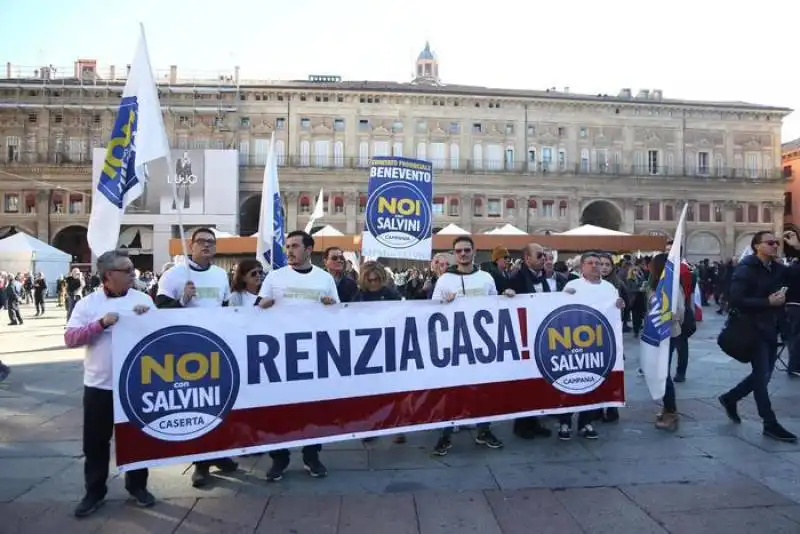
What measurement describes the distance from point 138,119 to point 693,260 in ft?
178

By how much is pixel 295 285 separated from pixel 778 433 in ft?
14.4

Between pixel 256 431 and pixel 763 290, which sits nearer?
pixel 256 431

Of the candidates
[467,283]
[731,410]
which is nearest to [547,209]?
[731,410]

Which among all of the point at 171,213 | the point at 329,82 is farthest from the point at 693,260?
the point at 171,213

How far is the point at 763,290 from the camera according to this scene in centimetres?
516

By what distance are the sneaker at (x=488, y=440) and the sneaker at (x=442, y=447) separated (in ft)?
1.11

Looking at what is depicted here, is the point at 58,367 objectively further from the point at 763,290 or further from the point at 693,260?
the point at 693,260

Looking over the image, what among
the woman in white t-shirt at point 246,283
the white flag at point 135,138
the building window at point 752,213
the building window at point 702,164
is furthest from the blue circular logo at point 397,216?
the building window at point 752,213

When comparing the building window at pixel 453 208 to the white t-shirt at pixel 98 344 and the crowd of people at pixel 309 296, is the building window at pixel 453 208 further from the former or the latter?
the white t-shirt at pixel 98 344

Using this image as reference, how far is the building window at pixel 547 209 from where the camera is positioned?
50.4 m

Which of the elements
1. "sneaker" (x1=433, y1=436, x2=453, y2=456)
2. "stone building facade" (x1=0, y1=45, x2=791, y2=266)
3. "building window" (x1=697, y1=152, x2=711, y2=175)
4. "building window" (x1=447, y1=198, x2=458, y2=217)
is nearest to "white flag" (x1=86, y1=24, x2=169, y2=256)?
"sneaker" (x1=433, y1=436, x2=453, y2=456)

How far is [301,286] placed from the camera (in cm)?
457

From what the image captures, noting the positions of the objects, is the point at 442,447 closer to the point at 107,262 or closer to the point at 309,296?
the point at 309,296

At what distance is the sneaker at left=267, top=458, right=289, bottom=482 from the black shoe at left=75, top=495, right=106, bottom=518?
3.62 feet
